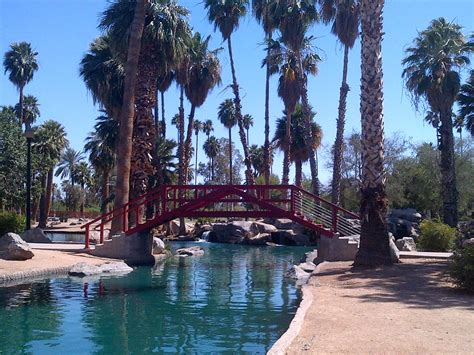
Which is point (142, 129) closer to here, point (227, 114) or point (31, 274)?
point (31, 274)

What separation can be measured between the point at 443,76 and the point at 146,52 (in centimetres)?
1595

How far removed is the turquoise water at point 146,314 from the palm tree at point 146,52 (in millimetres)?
8064

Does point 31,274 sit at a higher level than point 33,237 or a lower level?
lower

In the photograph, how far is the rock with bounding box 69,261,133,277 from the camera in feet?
61.7

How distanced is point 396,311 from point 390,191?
3797 cm

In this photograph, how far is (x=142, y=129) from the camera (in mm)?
27484

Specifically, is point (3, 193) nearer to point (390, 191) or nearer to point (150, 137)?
point (150, 137)

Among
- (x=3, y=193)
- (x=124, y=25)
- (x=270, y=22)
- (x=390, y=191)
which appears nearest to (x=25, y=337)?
(x=124, y=25)

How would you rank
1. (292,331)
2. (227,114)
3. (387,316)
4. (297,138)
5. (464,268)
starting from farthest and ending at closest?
(227,114) < (297,138) < (464,268) < (387,316) < (292,331)

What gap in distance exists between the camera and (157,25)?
27.3m

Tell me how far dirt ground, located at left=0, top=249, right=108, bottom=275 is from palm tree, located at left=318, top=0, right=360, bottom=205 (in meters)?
18.9

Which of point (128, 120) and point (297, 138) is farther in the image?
point (297, 138)

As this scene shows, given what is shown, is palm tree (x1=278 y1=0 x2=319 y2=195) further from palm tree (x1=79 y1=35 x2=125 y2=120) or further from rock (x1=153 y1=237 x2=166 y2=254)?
rock (x1=153 y1=237 x2=166 y2=254)

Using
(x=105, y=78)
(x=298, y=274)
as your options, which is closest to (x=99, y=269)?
(x=298, y=274)
